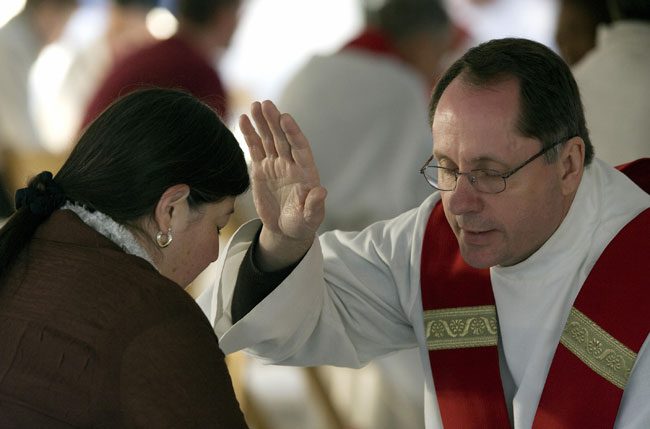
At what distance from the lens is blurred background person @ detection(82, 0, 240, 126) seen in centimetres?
432

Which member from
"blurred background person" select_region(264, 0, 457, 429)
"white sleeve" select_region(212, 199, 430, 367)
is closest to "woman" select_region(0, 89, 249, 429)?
"white sleeve" select_region(212, 199, 430, 367)

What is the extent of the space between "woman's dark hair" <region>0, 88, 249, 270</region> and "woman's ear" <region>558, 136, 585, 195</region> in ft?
2.02

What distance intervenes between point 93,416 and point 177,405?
128 mm

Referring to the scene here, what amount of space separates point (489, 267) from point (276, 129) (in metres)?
0.48

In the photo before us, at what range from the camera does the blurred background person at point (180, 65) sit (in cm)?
432

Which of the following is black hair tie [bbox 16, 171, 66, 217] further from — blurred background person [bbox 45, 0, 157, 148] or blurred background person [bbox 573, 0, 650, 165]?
blurred background person [bbox 45, 0, 157, 148]

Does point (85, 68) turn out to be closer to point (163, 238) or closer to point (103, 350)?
point (163, 238)

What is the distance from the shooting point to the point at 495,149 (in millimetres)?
2287

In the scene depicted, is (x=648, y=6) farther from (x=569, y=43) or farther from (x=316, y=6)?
(x=316, y=6)

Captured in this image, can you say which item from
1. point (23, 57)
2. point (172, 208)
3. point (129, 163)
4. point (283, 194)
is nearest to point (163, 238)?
→ point (172, 208)

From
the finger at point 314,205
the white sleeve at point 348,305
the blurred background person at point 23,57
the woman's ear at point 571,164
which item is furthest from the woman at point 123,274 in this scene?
the blurred background person at point 23,57

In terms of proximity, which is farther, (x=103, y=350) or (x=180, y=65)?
(x=180, y=65)

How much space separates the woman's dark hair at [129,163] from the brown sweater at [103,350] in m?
0.10

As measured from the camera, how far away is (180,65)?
4355mm
